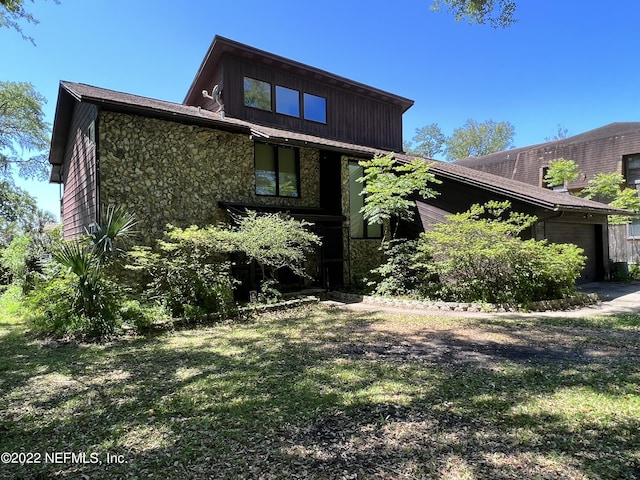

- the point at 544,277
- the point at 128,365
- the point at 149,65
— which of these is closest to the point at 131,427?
the point at 128,365

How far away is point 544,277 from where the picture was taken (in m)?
8.95

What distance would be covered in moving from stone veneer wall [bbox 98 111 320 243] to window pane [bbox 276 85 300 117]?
9.96 feet

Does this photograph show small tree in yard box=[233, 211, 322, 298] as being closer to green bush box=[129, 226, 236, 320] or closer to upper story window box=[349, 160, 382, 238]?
green bush box=[129, 226, 236, 320]

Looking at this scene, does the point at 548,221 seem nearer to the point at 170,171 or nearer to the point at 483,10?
the point at 483,10

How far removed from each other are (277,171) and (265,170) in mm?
433

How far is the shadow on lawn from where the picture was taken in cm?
259

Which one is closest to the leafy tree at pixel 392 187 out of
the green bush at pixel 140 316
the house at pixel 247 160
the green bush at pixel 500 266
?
the house at pixel 247 160

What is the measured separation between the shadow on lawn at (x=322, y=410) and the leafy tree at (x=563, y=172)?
1912 cm

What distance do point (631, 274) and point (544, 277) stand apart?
9.11 m

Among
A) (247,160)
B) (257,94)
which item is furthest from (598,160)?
(247,160)

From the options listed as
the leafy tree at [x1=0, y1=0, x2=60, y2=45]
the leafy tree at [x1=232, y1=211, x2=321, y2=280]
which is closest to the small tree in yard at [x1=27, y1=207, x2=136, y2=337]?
the leafy tree at [x1=232, y1=211, x2=321, y2=280]

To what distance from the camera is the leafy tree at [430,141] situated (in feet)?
148

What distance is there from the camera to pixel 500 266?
8.99 meters

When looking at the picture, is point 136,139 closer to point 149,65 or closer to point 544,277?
point 149,65
